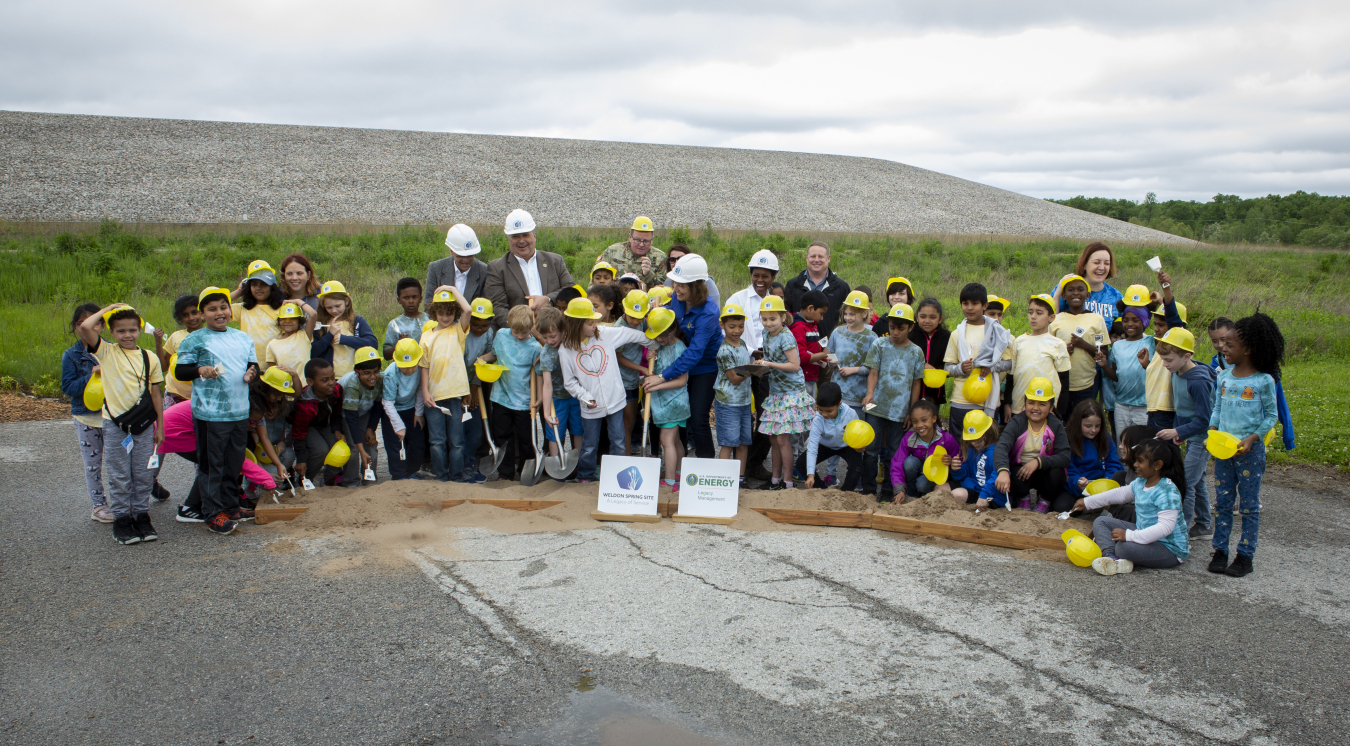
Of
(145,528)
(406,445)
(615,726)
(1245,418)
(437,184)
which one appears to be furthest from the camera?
(437,184)

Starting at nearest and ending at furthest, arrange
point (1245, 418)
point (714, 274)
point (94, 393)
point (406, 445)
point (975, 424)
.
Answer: point (1245, 418), point (94, 393), point (975, 424), point (406, 445), point (714, 274)

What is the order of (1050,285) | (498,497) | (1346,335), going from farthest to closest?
(1050,285) < (1346,335) < (498,497)

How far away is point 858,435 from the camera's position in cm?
706

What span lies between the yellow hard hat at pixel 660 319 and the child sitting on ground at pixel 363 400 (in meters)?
2.33

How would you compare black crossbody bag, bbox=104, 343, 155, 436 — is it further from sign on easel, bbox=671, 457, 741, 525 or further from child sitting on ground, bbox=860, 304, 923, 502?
child sitting on ground, bbox=860, 304, 923, 502

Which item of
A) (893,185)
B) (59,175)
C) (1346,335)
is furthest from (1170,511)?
(893,185)

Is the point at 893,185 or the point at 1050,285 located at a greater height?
the point at 893,185

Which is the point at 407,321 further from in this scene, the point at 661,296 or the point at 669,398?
the point at 669,398

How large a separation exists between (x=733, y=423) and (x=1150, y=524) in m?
3.17

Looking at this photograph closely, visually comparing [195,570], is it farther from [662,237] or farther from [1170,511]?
[662,237]

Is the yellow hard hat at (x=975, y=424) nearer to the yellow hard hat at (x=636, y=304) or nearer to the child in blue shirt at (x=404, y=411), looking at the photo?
the yellow hard hat at (x=636, y=304)

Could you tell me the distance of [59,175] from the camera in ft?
151

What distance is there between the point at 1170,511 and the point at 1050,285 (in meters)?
18.1

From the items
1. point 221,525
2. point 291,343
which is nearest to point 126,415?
point 221,525
